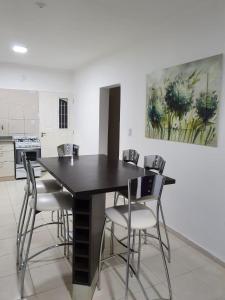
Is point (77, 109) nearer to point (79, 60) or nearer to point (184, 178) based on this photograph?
point (79, 60)

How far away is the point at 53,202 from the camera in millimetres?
2166

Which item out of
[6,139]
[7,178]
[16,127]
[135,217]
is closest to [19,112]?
[16,127]

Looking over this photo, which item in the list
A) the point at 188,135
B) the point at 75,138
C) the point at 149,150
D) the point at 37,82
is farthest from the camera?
the point at 75,138

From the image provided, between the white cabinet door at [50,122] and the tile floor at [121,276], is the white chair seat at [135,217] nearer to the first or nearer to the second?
the tile floor at [121,276]

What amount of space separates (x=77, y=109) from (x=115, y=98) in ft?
3.20

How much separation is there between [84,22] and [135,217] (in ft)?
7.87

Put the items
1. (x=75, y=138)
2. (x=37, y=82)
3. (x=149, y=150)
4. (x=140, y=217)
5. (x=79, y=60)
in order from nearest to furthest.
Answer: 1. (x=140, y=217)
2. (x=149, y=150)
3. (x=79, y=60)
4. (x=37, y=82)
5. (x=75, y=138)

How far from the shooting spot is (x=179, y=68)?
2.90 m

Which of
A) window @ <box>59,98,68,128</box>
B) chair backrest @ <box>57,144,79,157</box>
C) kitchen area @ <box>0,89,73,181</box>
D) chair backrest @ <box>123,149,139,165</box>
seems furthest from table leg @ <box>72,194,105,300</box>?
window @ <box>59,98,68,128</box>

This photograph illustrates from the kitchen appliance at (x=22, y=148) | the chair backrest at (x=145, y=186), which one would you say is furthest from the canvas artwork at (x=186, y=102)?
the kitchen appliance at (x=22, y=148)

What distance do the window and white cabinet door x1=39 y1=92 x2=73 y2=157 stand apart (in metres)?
0.07

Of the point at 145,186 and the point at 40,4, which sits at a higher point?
the point at 40,4

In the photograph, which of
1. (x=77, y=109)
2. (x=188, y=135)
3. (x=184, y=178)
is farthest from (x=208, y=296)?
(x=77, y=109)

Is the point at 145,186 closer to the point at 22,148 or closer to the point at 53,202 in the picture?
the point at 53,202
